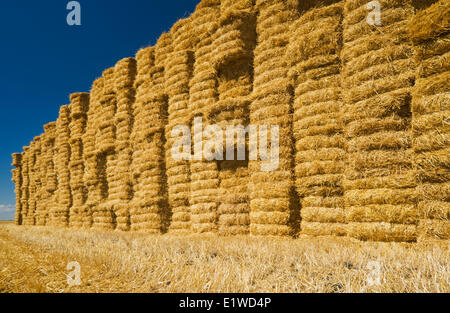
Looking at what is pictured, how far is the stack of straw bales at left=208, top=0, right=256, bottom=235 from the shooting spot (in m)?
6.81

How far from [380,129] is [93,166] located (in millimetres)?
11392

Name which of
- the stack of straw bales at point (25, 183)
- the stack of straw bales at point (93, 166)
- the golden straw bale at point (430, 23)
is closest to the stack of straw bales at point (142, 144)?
the stack of straw bales at point (93, 166)

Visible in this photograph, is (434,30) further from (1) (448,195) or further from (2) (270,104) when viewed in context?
(2) (270,104)

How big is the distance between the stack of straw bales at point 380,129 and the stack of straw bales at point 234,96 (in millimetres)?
2520

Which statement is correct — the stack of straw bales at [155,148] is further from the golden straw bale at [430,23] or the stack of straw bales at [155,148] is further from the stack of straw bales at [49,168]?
the stack of straw bales at [49,168]

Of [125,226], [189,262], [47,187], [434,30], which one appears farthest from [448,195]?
[47,187]

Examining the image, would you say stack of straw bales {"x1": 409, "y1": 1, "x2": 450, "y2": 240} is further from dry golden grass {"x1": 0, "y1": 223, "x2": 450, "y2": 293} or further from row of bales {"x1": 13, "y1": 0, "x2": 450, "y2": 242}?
dry golden grass {"x1": 0, "y1": 223, "x2": 450, "y2": 293}

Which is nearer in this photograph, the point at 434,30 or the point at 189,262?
the point at 189,262

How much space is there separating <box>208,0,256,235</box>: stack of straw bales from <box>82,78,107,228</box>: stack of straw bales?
23.6ft

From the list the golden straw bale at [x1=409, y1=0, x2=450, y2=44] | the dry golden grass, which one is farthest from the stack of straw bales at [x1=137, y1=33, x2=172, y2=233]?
the golden straw bale at [x1=409, y1=0, x2=450, y2=44]

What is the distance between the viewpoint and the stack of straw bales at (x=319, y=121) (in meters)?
5.39

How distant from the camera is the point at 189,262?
3.52 meters

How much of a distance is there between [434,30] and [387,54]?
2.34 feet

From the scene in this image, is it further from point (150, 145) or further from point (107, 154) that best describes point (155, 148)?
point (107, 154)
